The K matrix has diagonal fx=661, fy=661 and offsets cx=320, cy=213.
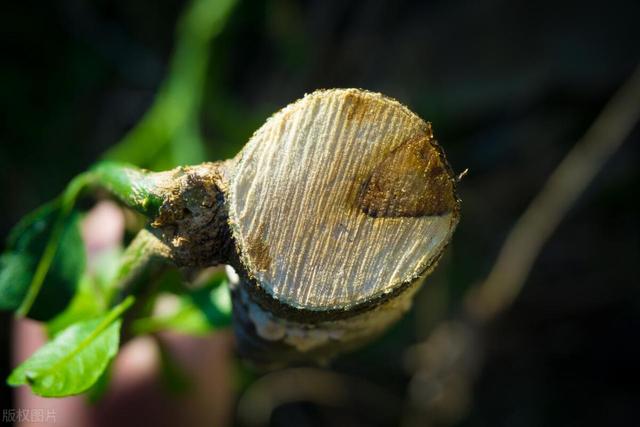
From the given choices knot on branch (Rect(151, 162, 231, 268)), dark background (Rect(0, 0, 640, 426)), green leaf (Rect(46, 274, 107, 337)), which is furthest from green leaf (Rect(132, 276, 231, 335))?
dark background (Rect(0, 0, 640, 426))

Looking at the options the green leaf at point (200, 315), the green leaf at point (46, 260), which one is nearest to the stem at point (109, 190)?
the green leaf at point (46, 260)

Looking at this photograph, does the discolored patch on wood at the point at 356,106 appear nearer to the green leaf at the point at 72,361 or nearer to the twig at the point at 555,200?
the green leaf at the point at 72,361

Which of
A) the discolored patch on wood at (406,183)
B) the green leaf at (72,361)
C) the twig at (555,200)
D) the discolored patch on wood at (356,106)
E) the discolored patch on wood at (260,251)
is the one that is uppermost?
the discolored patch on wood at (356,106)

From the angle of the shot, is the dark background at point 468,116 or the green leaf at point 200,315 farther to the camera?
the dark background at point 468,116

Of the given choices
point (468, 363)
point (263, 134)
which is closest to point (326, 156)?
point (263, 134)

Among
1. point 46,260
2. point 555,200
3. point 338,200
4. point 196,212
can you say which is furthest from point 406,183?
point 555,200

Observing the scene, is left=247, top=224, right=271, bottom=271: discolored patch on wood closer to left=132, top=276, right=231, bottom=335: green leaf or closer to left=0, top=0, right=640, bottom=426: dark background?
left=132, top=276, right=231, bottom=335: green leaf
